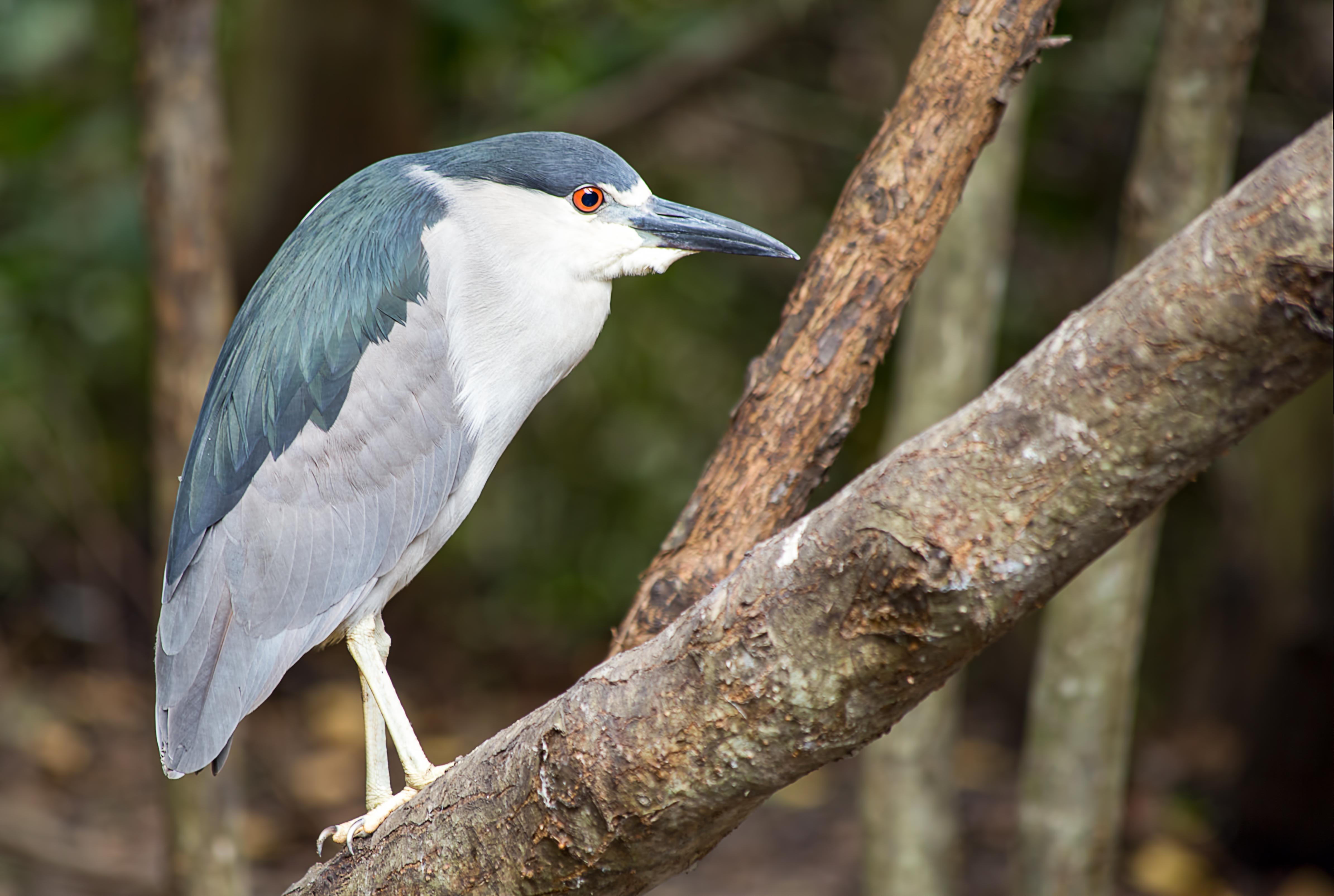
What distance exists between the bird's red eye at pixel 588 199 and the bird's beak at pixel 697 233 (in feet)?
0.23

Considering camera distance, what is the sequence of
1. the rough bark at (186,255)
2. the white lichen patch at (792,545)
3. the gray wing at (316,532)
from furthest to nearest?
the rough bark at (186,255) < the gray wing at (316,532) < the white lichen patch at (792,545)

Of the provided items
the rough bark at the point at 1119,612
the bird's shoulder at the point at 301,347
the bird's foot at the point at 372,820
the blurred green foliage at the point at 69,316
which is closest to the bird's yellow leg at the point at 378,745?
the bird's foot at the point at 372,820

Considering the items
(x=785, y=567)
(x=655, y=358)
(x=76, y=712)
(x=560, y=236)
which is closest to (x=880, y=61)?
(x=655, y=358)

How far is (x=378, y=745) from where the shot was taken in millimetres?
2596

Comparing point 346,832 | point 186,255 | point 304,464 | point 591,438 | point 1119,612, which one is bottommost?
point 346,832

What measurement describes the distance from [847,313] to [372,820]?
1317 mm

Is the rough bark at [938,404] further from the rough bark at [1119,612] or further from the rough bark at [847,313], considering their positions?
the rough bark at [847,313]

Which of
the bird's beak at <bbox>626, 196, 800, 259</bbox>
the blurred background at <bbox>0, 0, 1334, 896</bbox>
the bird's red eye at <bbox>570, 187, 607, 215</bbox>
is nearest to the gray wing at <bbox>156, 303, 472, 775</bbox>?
the bird's red eye at <bbox>570, 187, 607, 215</bbox>

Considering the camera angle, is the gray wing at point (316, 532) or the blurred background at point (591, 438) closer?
the gray wing at point (316, 532)

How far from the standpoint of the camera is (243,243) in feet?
19.5

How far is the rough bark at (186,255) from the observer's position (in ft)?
11.3

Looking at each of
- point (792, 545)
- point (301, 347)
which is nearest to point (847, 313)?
point (792, 545)

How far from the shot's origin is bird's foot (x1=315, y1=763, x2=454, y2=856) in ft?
7.64

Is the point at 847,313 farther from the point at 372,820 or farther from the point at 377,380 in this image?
the point at 372,820
